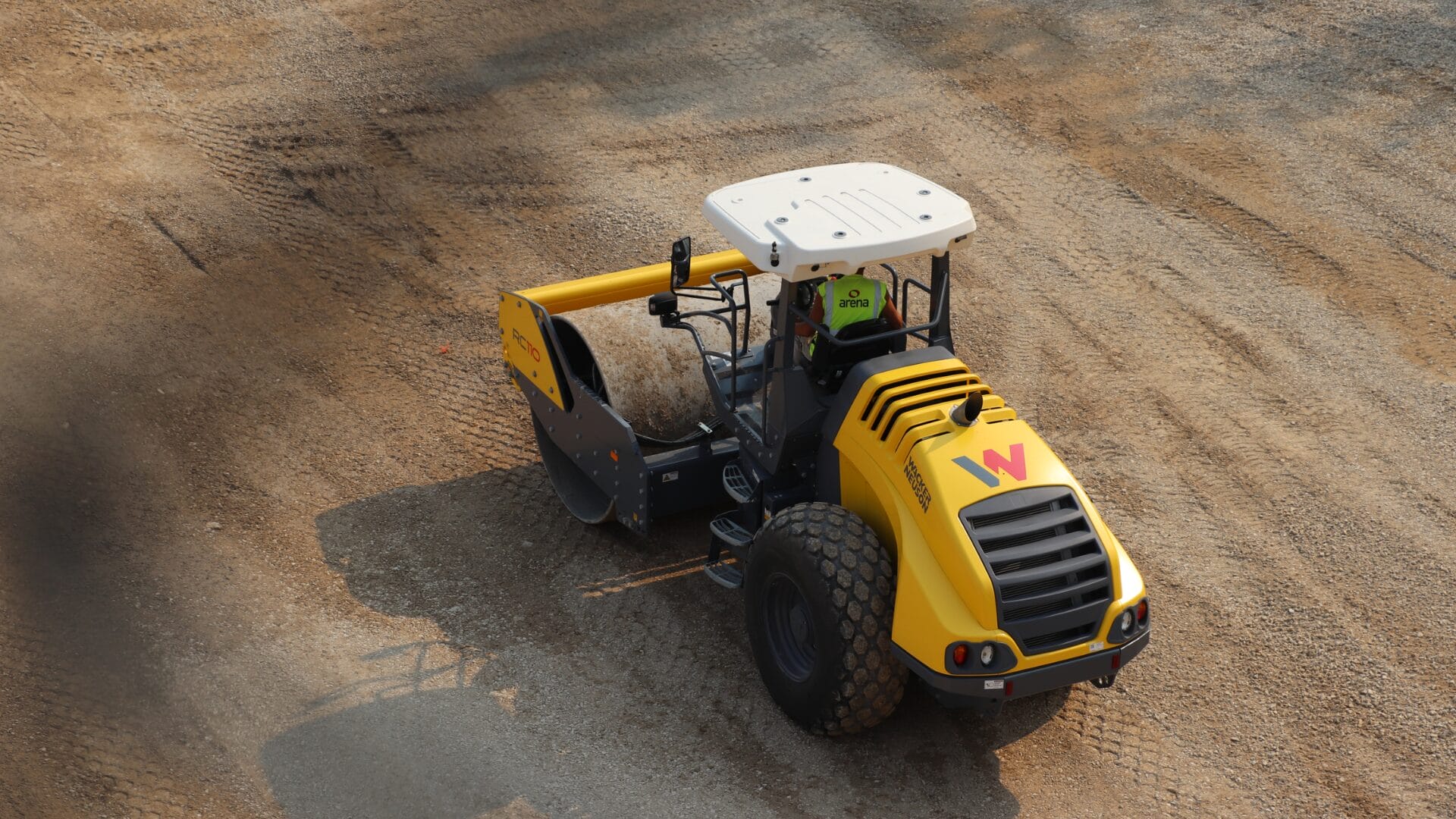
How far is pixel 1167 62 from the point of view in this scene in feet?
48.5

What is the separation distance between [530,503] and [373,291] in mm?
3107

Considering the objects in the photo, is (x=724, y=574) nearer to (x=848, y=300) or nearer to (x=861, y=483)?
(x=861, y=483)

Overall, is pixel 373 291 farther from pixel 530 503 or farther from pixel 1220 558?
pixel 1220 558

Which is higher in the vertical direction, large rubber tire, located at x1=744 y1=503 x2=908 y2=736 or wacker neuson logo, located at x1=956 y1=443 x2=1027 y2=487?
wacker neuson logo, located at x1=956 y1=443 x2=1027 y2=487

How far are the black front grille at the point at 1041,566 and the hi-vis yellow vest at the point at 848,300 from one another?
4.18 ft

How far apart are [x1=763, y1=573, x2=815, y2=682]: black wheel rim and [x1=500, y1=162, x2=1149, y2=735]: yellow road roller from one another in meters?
0.01

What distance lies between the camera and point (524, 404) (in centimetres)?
1013

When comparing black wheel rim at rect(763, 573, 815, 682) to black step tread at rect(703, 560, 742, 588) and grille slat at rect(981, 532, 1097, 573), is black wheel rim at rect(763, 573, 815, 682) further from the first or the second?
grille slat at rect(981, 532, 1097, 573)

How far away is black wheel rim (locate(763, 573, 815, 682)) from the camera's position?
7133mm

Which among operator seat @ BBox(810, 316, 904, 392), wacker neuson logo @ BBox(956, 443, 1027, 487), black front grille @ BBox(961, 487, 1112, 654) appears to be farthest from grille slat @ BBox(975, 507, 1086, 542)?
operator seat @ BBox(810, 316, 904, 392)

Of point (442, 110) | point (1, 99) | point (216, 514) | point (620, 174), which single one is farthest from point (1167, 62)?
point (1, 99)

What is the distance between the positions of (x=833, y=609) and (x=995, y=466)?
102 cm

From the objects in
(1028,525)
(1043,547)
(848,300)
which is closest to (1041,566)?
(1043,547)

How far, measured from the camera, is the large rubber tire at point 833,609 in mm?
6594
